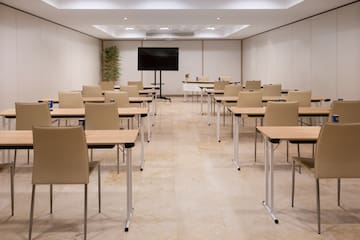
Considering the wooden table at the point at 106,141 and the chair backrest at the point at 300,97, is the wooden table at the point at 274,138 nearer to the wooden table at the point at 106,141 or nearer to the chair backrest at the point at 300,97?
the wooden table at the point at 106,141

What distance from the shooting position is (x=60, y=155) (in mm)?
3389

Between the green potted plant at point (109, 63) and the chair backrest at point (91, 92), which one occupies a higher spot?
the green potted plant at point (109, 63)

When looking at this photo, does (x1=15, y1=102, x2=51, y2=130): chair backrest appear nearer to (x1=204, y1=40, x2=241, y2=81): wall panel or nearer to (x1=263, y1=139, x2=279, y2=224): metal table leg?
(x1=263, y1=139, x2=279, y2=224): metal table leg

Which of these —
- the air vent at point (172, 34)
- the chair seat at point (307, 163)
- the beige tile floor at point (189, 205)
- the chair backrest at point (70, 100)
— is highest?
the air vent at point (172, 34)

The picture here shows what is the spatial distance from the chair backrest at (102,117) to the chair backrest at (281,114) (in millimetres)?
2010

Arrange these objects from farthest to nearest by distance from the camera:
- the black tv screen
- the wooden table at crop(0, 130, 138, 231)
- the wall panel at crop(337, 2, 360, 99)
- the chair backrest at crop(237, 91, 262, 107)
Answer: the black tv screen, the wall panel at crop(337, 2, 360, 99), the chair backrest at crop(237, 91, 262, 107), the wooden table at crop(0, 130, 138, 231)

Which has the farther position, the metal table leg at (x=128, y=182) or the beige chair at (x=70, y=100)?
the beige chair at (x=70, y=100)

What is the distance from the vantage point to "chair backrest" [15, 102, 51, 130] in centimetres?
562

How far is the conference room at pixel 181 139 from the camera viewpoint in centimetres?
359

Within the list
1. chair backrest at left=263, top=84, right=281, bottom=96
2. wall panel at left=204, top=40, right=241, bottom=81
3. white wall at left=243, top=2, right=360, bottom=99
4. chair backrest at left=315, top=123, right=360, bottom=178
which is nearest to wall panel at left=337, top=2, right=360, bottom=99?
white wall at left=243, top=2, right=360, bottom=99

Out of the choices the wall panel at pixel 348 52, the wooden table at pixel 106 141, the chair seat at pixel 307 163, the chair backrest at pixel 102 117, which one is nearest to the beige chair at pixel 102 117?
the chair backrest at pixel 102 117

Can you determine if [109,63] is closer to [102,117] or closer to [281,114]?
[102,117]

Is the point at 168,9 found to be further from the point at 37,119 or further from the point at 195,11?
the point at 37,119

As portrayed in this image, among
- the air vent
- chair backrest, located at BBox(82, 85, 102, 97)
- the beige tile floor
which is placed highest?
the air vent
